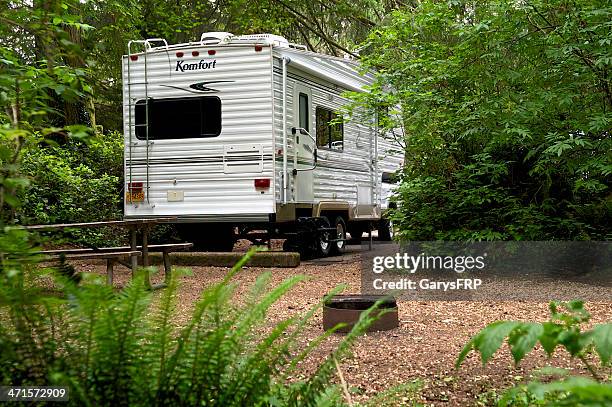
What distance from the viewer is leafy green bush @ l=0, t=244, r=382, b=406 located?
1.41 metres

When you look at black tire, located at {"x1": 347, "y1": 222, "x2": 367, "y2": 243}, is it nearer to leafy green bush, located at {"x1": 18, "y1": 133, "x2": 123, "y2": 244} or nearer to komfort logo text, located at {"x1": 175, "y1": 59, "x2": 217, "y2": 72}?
leafy green bush, located at {"x1": 18, "y1": 133, "x2": 123, "y2": 244}

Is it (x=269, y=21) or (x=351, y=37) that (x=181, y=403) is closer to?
(x=269, y=21)

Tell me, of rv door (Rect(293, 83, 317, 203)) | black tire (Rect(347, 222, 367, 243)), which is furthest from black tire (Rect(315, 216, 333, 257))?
black tire (Rect(347, 222, 367, 243))

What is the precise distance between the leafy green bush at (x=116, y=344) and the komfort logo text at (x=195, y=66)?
890cm

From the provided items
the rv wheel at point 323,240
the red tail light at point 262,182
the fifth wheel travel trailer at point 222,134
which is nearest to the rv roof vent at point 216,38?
the fifth wheel travel trailer at point 222,134

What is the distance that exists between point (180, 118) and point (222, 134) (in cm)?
67

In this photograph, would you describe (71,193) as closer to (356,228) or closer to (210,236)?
(210,236)

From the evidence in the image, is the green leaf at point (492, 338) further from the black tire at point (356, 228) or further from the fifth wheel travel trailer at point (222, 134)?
the black tire at point (356, 228)

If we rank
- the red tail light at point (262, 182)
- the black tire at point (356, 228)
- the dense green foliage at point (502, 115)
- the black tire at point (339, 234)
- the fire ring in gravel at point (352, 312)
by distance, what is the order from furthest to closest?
the black tire at point (356, 228) < the black tire at point (339, 234) < the red tail light at point (262, 182) < the dense green foliage at point (502, 115) < the fire ring in gravel at point (352, 312)

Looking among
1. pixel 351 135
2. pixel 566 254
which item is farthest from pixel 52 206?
pixel 566 254

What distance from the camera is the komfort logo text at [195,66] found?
10203 mm

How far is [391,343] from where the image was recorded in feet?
16.5

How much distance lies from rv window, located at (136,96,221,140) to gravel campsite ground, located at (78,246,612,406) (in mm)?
2777

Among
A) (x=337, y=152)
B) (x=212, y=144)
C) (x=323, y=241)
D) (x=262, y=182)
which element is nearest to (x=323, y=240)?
(x=323, y=241)
